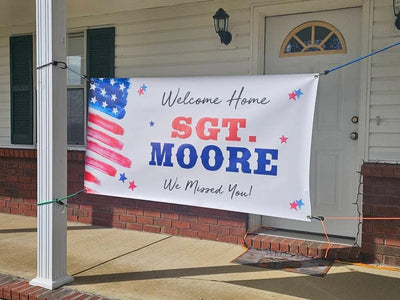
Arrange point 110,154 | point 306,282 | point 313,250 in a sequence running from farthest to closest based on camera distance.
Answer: point 313,250, point 110,154, point 306,282

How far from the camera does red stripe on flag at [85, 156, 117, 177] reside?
162 inches

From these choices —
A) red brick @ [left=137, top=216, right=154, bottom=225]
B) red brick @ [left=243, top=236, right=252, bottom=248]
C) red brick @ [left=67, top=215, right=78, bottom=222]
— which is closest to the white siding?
red brick @ [left=243, top=236, right=252, bottom=248]

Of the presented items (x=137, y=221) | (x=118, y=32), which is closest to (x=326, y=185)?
(x=137, y=221)

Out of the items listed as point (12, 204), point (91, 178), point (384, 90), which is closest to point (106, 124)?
point (91, 178)

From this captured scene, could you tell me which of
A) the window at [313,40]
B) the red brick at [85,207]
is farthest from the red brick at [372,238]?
the red brick at [85,207]

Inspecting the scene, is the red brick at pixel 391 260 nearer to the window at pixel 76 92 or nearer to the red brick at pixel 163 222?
the red brick at pixel 163 222

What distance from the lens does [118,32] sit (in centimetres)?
584

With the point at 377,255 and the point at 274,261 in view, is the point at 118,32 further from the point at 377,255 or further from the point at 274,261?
the point at 377,255

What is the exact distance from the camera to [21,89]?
6.59 metres

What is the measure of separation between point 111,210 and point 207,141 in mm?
2607

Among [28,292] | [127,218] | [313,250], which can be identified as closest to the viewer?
[28,292]

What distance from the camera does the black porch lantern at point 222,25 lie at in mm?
5008

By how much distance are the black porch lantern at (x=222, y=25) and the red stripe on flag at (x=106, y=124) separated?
1.75 m

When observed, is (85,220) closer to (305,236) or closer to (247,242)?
(247,242)
